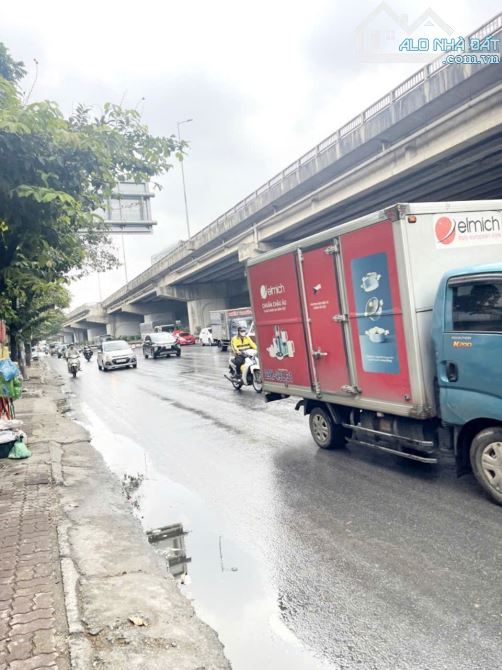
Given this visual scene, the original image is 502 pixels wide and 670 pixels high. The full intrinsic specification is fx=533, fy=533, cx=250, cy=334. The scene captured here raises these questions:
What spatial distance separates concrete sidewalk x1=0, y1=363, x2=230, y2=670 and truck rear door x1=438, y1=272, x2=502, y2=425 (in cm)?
302

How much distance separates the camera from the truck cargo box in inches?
216

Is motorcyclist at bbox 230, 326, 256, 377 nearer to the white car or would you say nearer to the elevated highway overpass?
the elevated highway overpass

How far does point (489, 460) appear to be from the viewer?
4.82 meters

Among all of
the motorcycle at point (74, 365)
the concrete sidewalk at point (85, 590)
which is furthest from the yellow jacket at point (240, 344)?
the motorcycle at point (74, 365)

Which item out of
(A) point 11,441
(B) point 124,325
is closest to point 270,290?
(A) point 11,441

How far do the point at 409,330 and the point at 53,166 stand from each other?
408 cm

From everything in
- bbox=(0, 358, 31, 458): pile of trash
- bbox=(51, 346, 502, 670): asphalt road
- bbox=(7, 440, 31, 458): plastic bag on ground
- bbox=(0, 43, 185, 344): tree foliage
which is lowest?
bbox=(51, 346, 502, 670): asphalt road

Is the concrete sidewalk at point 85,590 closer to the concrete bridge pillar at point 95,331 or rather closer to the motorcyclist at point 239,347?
the motorcyclist at point 239,347

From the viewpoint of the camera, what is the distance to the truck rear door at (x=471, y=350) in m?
4.73

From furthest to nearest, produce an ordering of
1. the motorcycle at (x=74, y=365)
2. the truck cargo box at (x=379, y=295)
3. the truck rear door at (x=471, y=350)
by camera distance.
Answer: the motorcycle at (x=74, y=365) → the truck cargo box at (x=379, y=295) → the truck rear door at (x=471, y=350)

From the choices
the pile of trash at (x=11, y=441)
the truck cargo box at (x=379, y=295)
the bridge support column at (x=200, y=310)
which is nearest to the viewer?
the truck cargo box at (x=379, y=295)

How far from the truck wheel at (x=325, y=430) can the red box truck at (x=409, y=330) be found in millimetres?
17

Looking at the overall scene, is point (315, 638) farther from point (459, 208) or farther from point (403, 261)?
point (459, 208)

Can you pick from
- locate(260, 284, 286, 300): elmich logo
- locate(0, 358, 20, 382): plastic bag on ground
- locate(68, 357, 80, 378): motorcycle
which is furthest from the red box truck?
locate(68, 357, 80, 378): motorcycle
